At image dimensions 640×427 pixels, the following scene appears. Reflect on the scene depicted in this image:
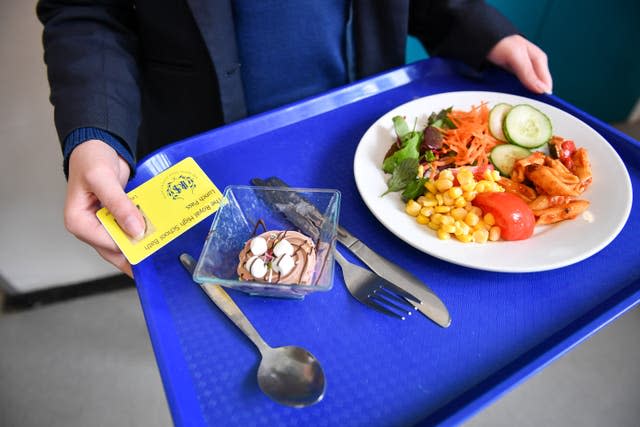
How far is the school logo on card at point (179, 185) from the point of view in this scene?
973mm

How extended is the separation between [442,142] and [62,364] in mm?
1865

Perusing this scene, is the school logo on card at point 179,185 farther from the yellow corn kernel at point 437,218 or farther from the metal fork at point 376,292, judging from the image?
the yellow corn kernel at point 437,218

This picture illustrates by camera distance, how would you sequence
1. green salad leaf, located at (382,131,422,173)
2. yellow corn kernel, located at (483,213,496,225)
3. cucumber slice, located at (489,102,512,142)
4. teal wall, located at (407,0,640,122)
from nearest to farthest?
yellow corn kernel, located at (483,213,496,225) → green salad leaf, located at (382,131,422,173) → cucumber slice, located at (489,102,512,142) → teal wall, located at (407,0,640,122)

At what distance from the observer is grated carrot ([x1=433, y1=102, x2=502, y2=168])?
108 centimetres

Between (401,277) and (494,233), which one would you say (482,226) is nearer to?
(494,233)

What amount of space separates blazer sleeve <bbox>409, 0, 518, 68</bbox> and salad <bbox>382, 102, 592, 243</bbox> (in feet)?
0.69

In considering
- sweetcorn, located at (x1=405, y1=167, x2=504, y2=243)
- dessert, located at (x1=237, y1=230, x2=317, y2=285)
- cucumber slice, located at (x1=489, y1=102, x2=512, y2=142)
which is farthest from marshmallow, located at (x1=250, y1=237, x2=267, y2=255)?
cucumber slice, located at (x1=489, y1=102, x2=512, y2=142)

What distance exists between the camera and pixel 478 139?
3.62 feet

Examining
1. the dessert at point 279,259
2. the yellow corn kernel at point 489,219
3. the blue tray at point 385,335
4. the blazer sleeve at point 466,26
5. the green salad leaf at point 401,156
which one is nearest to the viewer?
the blue tray at point 385,335

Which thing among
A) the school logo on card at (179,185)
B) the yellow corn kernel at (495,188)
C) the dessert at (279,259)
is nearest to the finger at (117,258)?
the school logo on card at (179,185)

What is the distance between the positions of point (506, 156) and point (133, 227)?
90 centimetres

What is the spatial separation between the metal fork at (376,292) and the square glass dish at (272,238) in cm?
6

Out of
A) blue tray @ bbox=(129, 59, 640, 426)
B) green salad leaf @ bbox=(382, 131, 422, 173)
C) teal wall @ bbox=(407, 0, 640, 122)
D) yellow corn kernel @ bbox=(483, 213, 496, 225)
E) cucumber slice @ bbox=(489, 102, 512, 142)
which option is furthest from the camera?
teal wall @ bbox=(407, 0, 640, 122)

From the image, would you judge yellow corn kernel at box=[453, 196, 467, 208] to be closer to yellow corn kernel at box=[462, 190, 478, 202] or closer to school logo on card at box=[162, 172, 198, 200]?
yellow corn kernel at box=[462, 190, 478, 202]
